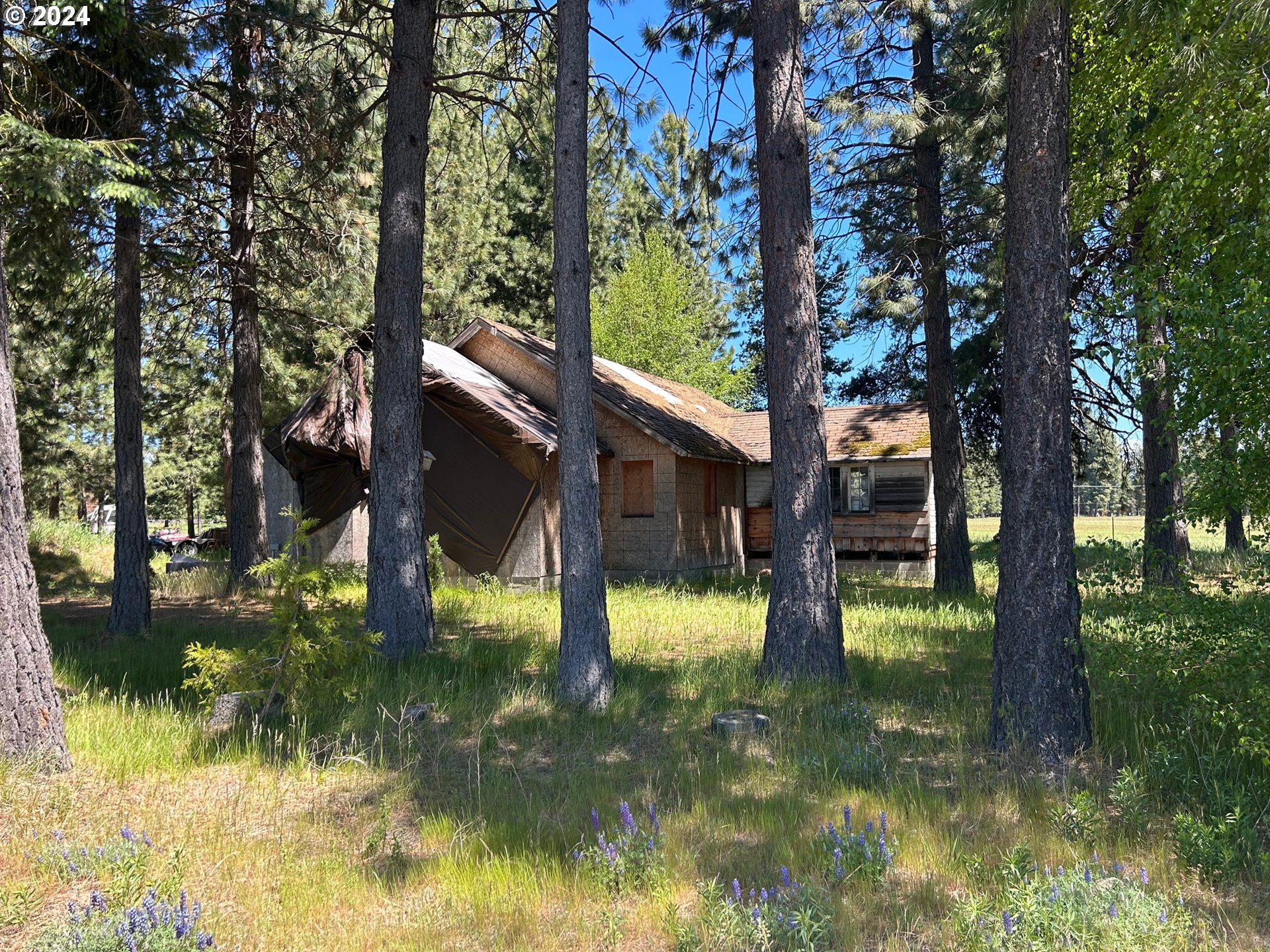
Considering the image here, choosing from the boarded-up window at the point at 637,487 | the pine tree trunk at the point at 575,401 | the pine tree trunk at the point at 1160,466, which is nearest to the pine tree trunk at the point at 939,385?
the pine tree trunk at the point at 1160,466

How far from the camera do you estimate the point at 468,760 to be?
20.3 ft

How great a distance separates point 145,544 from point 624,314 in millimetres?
24475

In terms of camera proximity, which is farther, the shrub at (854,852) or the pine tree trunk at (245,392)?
the pine tree trunk at (245,392)

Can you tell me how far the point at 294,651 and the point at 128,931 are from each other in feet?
11.2

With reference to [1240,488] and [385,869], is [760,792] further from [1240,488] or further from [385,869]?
[1240,488]

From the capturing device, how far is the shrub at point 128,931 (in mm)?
3367

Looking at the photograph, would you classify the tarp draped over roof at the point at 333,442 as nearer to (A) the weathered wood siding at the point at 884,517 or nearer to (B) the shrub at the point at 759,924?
(A) the weathered wood siding at the point at 884,517

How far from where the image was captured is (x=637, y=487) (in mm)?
19531

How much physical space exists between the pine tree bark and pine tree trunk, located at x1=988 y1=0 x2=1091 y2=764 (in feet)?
22.2

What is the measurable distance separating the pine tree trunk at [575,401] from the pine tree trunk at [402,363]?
265 centimetres

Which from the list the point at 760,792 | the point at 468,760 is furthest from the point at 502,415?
the point at 760,792

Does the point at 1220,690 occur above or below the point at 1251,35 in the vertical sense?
below

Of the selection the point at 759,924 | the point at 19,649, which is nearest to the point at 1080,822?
the point at 759,924

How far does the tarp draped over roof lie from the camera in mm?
17594
